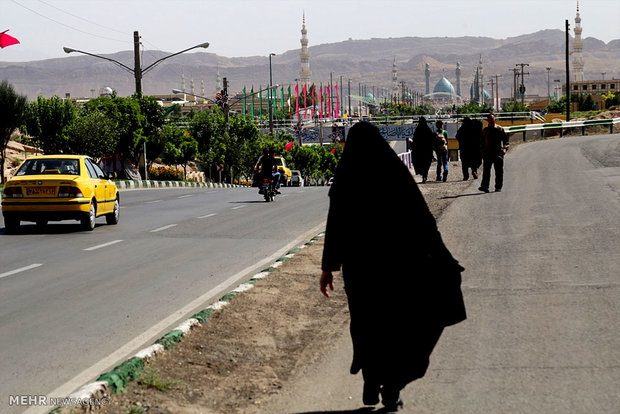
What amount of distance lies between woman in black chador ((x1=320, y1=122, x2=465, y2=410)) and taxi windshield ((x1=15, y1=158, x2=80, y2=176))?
47.3 ft

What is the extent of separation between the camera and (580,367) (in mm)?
6309

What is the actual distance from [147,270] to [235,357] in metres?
5.44

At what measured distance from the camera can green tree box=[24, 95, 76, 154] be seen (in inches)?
2712

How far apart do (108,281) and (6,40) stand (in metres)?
18.1

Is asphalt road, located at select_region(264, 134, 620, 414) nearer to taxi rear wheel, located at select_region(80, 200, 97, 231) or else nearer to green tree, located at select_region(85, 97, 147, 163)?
taxi rear wheel, located at select_region(80, 200, 97, 231)

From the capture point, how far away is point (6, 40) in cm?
2717

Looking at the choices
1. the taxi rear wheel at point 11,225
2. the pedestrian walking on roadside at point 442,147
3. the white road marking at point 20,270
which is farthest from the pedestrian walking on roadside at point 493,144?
the white road marking at point 20,270

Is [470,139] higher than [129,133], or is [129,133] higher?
[129,133]

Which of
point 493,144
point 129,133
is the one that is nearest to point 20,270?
point 493,144

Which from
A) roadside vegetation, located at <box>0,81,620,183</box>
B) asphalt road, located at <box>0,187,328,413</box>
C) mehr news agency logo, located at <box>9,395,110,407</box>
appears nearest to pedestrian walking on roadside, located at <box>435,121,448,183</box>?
asphalt road, located at <box>0,187,328,413</box>

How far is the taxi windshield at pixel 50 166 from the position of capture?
1906cm

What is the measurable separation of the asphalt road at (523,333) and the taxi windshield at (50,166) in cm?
792

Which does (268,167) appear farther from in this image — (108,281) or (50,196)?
(108,281)

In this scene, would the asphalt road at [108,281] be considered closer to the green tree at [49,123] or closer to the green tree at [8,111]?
the green tree at [8,111]
